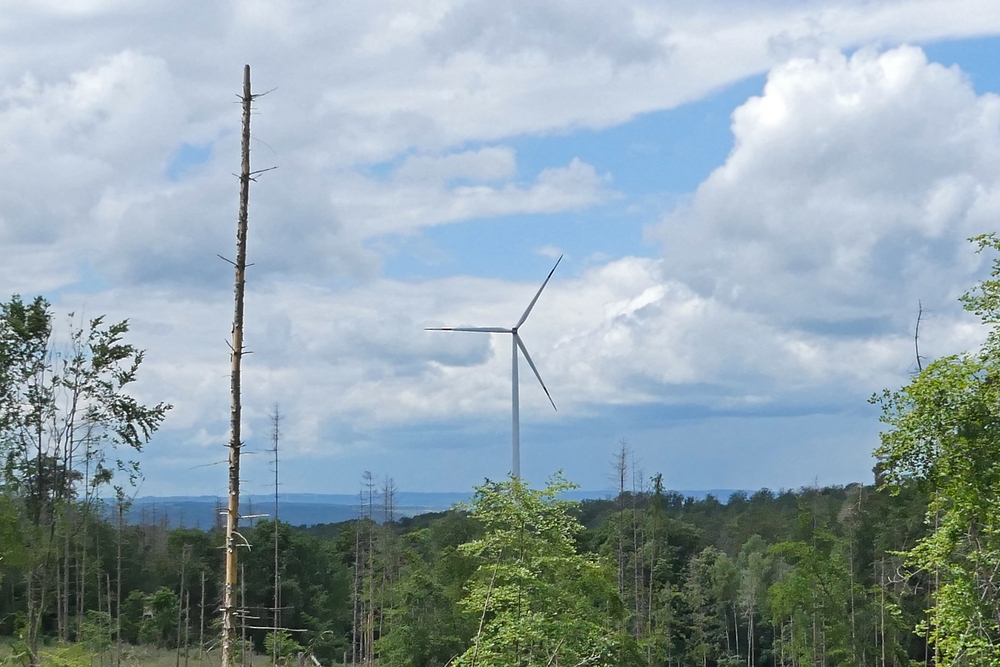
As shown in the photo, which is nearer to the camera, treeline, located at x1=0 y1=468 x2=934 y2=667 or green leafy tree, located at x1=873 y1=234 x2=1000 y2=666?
green leafy tree, located at x1=873 y1=234 x2=1000 y2=666

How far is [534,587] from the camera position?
30.7m

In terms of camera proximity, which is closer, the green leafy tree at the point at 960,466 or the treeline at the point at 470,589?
the green leafy tree at the point at 960,466

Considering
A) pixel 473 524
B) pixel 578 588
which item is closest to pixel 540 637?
pixel 578 588

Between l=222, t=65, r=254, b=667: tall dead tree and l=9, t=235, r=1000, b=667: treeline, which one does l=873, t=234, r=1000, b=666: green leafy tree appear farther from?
l=222, t=65, r=254, b=667: tall dead tree

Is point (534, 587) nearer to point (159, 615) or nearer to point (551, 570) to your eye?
point (551, 570)

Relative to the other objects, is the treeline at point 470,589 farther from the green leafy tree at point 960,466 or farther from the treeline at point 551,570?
the green leafy tree at point 960,466

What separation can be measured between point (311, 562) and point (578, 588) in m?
43.0

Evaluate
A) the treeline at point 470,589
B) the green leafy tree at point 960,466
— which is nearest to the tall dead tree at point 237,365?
the green leafy tree at point 960,466

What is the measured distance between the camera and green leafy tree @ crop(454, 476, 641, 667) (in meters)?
29.1

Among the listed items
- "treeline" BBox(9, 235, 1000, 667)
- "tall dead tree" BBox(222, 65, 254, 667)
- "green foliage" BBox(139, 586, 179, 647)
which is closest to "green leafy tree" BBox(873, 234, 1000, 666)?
"treeline" BBox(9, 235, 1000, 667)

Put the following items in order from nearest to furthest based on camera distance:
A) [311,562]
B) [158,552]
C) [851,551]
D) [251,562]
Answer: [851,551], [251,562], [311,562], [158,552]

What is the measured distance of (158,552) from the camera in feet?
280

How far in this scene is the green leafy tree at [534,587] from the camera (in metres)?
29.1

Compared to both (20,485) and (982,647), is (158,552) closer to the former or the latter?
(20,485)
